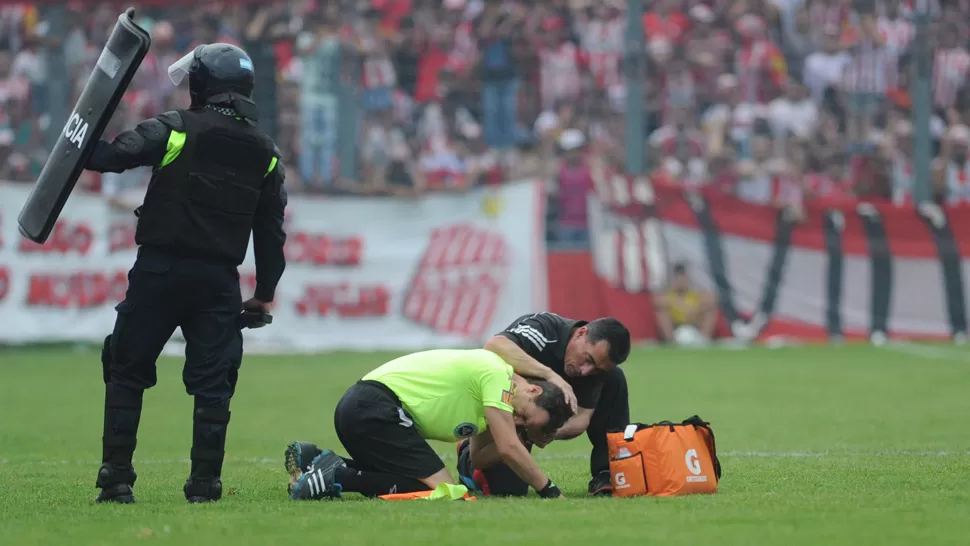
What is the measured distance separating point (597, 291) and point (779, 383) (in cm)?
486

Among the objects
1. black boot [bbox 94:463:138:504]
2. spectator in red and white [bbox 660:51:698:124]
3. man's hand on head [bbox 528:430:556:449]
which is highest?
spectator in red and white [bbox 660:51:698:124]

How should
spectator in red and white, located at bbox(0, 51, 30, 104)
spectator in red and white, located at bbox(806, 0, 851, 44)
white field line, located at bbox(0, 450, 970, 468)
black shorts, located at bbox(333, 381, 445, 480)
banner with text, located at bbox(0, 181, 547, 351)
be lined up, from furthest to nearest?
spectator in red and white, located at bbox(806, 0, 851, 44)
spectator in red and white, located at bbox(0, 51, 30, 104)
banner with text, located at bbox(0, 181, 547, 351)
white field line, located at bbox(0, 450, 970, 468)
black shorts, located at bbox(333, 381, 445, 480)

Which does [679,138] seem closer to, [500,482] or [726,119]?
[726,119]

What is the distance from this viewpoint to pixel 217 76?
24.3ft

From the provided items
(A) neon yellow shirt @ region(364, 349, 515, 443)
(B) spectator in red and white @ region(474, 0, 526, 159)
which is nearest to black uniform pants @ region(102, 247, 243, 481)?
(A) neon yellow shirt @ region(364, 349, 515, 443)

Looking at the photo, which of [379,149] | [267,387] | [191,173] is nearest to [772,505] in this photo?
[191,173]

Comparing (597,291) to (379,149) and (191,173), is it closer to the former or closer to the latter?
(379,149)

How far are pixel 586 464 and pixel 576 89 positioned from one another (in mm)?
12383

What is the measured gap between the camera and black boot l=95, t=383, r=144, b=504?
735cm

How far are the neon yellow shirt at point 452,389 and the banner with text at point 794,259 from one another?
39.9 ft

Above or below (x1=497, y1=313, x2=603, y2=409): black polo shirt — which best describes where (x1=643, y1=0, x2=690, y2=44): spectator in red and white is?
above

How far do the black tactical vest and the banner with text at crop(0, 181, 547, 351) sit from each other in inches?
467

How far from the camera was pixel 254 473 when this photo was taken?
30.0 ft

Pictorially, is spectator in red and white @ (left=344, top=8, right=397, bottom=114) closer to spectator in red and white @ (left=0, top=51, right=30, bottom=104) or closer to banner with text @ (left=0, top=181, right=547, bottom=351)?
banner with text @ (left=0, top=181, right=547, bottom=351)
